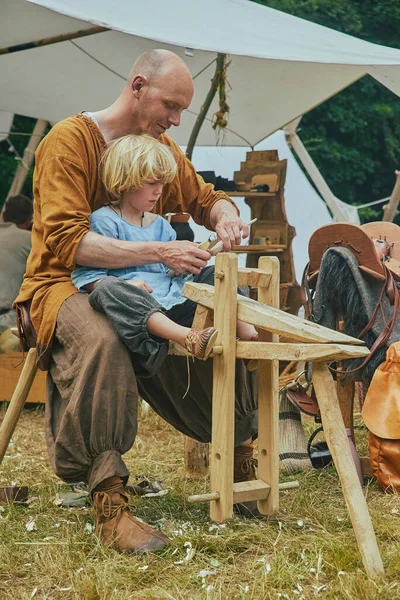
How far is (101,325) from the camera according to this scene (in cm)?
268

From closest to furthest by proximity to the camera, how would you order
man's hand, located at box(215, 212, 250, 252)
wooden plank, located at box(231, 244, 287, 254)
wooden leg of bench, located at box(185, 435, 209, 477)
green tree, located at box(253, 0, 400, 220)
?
man's hand, located at box(215, 212, 250, 252)
wooden leg of bench, located at box(185, 435, 209, 477)
wooden plank, located at box(231, 244, 287, 254)
green tree, located at box(253, 0, 400, 220)

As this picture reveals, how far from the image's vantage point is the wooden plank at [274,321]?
2.41 metres

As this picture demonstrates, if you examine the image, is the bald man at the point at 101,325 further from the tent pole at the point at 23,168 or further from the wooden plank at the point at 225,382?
the tent pole at the point at 23,168

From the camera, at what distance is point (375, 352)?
3.58m

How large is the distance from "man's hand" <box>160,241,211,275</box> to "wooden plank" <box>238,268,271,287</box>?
13cm

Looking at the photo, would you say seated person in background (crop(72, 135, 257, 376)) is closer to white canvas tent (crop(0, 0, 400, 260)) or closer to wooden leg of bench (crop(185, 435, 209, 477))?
wooden leg of bench (crop(185, 435, 209, 477))

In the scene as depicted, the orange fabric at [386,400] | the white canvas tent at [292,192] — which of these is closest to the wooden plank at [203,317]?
the orange fabric at [386,400]

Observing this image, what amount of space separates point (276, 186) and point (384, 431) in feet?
11.6

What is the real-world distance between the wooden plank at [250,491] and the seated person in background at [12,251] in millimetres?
3039

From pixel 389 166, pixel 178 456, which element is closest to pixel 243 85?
pixel 178 456

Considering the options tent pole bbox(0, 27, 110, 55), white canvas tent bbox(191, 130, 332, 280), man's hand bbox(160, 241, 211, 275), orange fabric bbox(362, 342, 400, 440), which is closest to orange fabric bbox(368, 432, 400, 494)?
orange fabric bbox(362, 342, 400, 440)

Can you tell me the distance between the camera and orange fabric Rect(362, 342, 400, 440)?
3.36m

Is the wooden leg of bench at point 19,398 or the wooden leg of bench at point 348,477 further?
the wooden leg of bench at point 19,398

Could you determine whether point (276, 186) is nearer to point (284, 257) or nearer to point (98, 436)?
point (284, 257)
